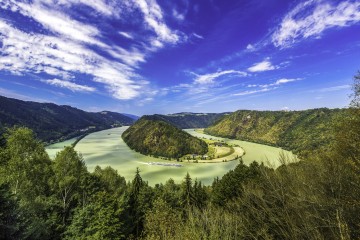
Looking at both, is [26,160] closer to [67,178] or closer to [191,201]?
[67,178]

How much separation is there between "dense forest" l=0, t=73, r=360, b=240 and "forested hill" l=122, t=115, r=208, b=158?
9629 centimetres

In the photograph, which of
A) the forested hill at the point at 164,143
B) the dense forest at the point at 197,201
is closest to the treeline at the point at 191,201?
the dense forest at the point at 197,201

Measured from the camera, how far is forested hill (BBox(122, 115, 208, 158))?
13325cm

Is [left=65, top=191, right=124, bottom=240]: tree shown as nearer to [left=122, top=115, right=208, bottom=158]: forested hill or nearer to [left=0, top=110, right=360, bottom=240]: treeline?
[left=0, top=110, right=360, bottom=240]: treeline

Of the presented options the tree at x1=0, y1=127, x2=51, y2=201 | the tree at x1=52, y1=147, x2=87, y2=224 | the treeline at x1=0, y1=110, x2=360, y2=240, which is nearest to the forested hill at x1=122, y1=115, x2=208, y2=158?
the treeline at x1=0, y1=110, x2=360, y2=240

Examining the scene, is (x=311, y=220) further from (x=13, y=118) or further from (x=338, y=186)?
(x=13, y=118)

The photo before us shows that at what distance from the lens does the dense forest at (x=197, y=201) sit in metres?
8.77

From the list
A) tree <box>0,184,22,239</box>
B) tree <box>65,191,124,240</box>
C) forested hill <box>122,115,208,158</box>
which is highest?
tree <box>0,184,22,239</box>

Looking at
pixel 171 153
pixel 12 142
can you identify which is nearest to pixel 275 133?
pixel 171 153

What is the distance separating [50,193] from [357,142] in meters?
23.0

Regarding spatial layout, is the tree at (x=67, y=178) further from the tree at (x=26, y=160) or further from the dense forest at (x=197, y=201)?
the tree at (x=26, y=160)

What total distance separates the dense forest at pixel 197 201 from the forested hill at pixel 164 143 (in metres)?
96.3

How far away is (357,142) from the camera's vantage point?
816 centimetres

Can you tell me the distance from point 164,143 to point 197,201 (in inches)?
4225
